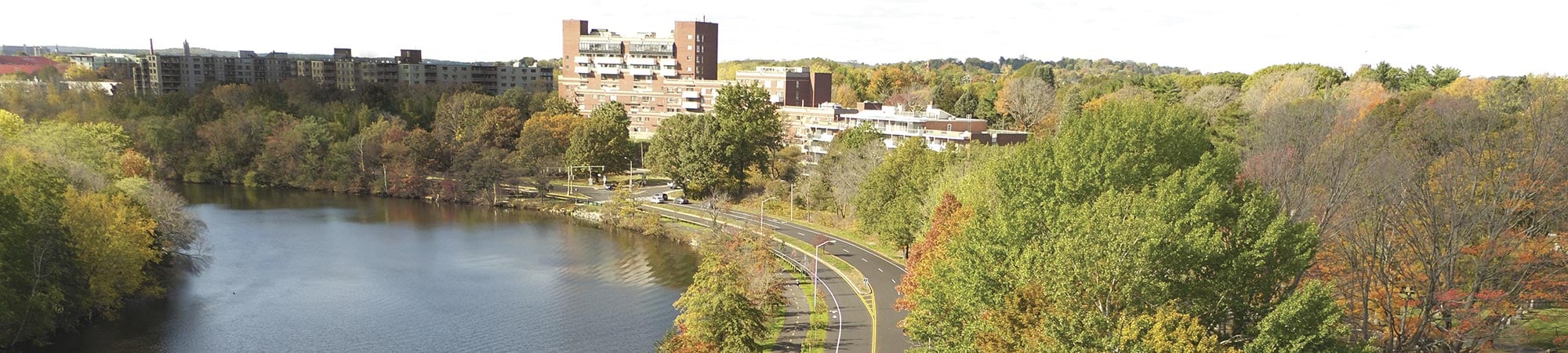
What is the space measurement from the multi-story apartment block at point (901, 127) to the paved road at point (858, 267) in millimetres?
7067

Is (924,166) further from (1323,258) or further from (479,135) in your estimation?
(479,135)

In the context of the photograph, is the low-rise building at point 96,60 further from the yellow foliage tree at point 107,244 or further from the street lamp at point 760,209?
the yellow foliage tree at point 107,244

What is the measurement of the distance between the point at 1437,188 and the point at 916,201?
16.7 meters

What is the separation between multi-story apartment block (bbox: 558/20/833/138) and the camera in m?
67.3

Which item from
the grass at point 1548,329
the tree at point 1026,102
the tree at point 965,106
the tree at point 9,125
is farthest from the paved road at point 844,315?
the tree at point 9,125

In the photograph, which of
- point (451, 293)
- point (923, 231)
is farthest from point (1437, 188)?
point (451, 293)

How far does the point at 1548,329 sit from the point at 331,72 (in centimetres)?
9101

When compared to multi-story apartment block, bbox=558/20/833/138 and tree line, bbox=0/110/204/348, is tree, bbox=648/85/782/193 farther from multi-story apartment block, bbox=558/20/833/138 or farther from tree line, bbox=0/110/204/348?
tree line, bbox=0/110/204/348

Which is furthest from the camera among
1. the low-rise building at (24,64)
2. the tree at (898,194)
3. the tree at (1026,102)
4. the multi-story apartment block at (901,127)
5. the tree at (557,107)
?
the low-rise building at (24,64)

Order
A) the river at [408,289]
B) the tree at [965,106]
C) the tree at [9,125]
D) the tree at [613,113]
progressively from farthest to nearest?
the tree at [965,106] → the tree at [613,113] → the tree at [9,125] → the river at [408,289]

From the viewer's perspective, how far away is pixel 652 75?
7050cm

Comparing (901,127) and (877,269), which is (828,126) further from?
(877,269)

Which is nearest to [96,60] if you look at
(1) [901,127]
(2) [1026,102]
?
(1) [901,127]

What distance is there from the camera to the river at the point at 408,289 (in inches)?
1014
